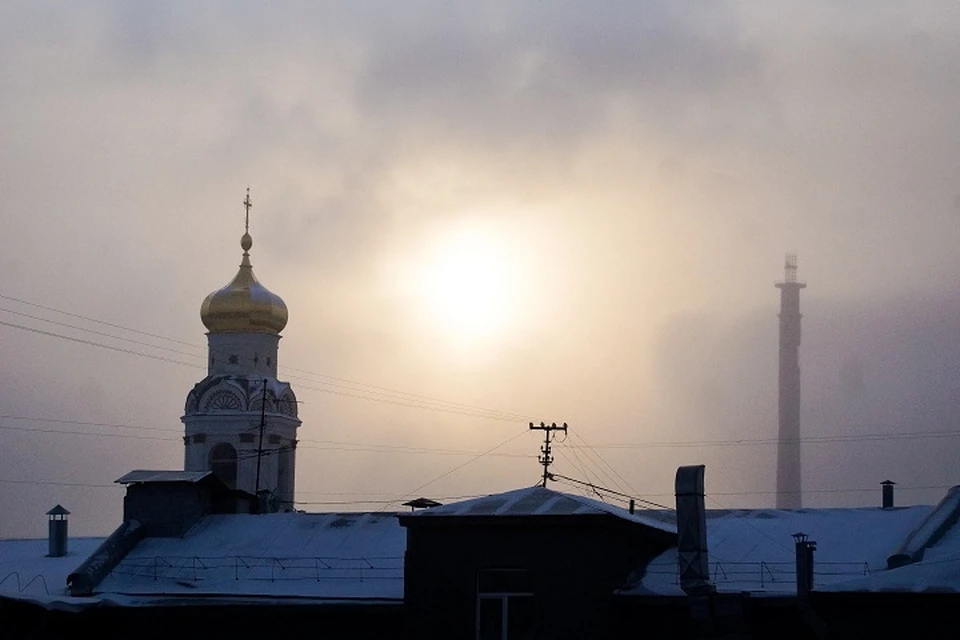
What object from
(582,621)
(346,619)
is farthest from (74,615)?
(582,621)

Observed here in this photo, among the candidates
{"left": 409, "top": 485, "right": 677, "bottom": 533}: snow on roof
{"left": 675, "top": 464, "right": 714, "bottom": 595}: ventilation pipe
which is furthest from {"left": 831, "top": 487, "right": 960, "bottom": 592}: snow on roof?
{"left": 409, "top": 485, "right": 677, "bottom": 533}: snow on roof

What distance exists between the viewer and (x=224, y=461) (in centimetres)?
7762

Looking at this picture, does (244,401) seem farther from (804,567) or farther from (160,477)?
(804,567)

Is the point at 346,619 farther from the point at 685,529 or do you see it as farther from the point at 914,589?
the point at 914,589

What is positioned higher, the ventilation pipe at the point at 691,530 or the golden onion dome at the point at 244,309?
the golden onion dome at the point at 244,309

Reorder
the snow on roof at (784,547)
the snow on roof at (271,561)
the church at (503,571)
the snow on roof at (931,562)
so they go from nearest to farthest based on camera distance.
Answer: the snow on roof at (931,562)
the church at (503,571)
the snow on roof at (784,547)
the snow on roof at (271,561)

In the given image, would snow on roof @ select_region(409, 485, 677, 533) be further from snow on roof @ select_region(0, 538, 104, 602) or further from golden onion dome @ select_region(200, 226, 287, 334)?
golden onion dome @ select_region(200, 226, 287, 334)

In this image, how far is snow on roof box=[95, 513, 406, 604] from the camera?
4969 cm

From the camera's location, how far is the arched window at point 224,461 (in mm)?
76875

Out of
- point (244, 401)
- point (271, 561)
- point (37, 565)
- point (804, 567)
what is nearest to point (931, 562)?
point (804, 567)

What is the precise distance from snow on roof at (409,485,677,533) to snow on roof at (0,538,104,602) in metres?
12.6

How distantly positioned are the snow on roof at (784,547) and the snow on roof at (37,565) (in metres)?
16.3

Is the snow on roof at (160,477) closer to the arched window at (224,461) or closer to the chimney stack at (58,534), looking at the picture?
the chimney stack at (58,534)

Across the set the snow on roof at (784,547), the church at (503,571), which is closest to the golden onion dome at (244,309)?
the church at (503,571)
